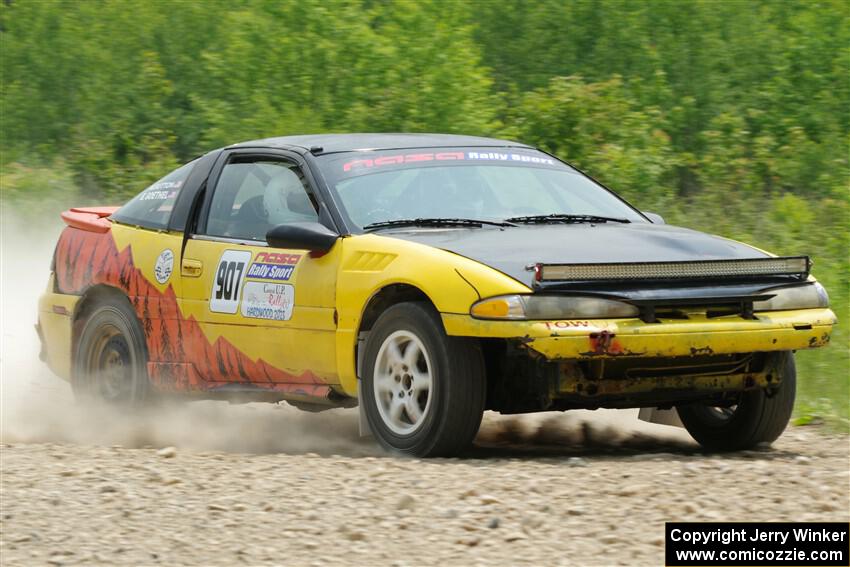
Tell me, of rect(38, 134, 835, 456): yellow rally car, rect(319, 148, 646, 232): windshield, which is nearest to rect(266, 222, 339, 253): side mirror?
rect(38, 134, 835, 456): yellow rally car

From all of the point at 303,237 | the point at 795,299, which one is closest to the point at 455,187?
the point at 303,237

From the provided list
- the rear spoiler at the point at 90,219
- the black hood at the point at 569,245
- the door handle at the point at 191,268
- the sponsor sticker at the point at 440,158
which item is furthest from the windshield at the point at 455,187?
the rear spoiler at the point at 90,219

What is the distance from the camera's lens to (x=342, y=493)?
210 inches

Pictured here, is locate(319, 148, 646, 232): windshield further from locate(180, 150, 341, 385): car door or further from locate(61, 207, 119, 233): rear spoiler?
locate(61, 207, 119, 233): rear spoiler

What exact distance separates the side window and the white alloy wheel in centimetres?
108

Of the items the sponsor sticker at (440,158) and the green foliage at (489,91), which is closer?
the sponsor sticker at (440,158)

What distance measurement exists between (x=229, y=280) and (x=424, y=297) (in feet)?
4.72

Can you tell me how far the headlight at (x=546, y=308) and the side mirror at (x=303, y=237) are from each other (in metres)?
1.12

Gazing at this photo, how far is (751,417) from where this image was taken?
6945 millimetres

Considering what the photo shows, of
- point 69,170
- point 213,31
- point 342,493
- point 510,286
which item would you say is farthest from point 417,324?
point 213,31

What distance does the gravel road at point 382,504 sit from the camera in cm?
458

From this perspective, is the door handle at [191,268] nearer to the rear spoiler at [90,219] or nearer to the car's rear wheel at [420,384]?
the rear spoiler at [90,219]

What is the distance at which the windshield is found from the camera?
7090 mm

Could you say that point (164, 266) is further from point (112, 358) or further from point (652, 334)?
point (652, 334)
